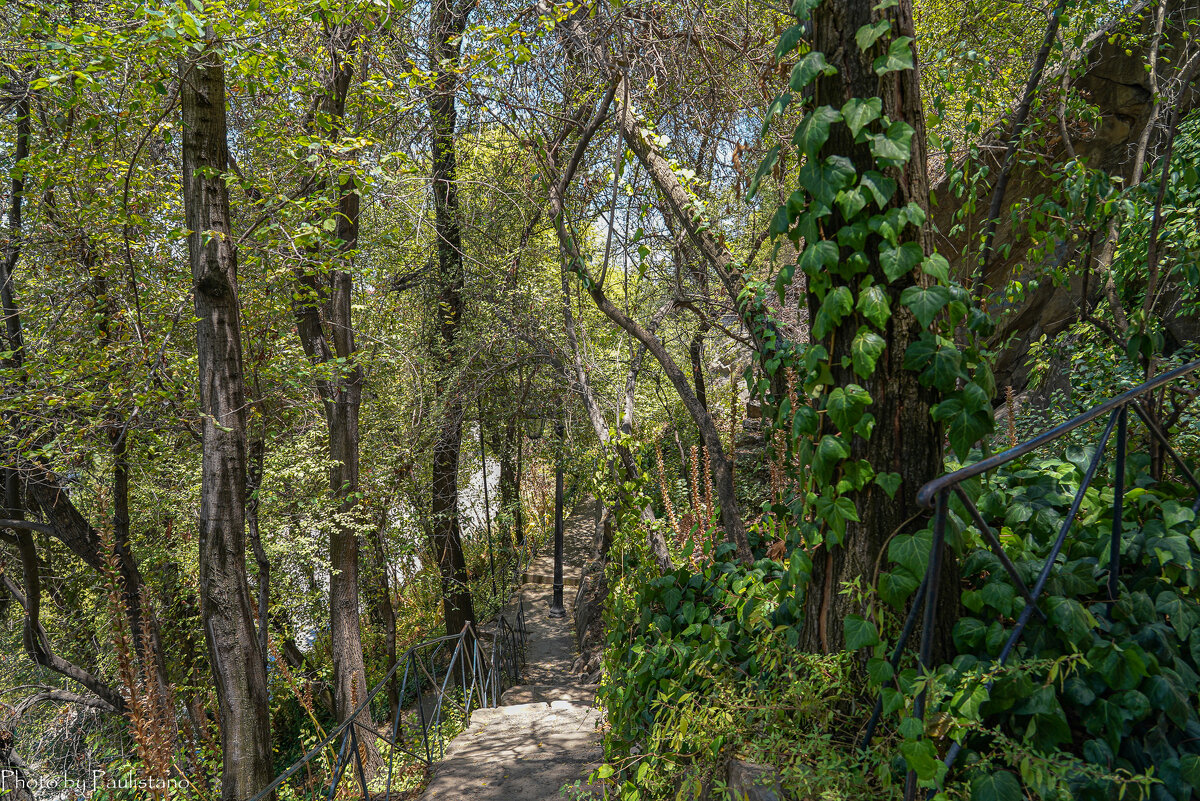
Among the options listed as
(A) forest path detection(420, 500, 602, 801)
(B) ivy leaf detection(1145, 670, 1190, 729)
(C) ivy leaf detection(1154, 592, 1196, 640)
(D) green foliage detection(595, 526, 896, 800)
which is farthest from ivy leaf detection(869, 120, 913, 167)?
(A) forest path detection(420, 500, 602, 801)

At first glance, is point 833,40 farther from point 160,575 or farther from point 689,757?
point 160,575

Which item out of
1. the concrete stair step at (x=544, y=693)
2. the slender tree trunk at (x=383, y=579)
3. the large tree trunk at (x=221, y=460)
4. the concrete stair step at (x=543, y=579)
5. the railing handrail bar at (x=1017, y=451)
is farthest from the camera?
the concrete stair step at (x=543, y=579)

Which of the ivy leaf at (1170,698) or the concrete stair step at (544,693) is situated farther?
the concrete stair step at (544,693)

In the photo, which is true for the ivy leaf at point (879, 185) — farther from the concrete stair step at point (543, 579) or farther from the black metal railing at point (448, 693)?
the concrete stair step at point (543, 579)

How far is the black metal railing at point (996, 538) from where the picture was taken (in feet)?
5.35

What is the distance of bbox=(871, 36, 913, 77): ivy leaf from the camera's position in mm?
1983

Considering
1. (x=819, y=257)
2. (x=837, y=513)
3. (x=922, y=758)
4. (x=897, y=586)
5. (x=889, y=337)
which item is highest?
(x=819, y=257)

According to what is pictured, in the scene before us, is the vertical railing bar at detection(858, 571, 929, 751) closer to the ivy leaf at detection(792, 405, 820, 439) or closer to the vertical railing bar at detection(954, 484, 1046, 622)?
the vertical railing bar at detection(954, 484, 1046, 622)

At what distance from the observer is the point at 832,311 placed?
211cm

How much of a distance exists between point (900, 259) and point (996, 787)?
5.00 feet

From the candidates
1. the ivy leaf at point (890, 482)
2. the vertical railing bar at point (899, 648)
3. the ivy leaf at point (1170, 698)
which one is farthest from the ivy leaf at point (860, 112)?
the ivy leaf at point (1170, 698)

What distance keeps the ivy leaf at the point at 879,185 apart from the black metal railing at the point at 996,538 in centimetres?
85

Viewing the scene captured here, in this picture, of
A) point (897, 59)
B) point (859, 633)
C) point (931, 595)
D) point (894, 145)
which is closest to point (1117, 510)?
point (931, 595)

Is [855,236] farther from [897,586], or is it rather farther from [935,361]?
[897,586]
